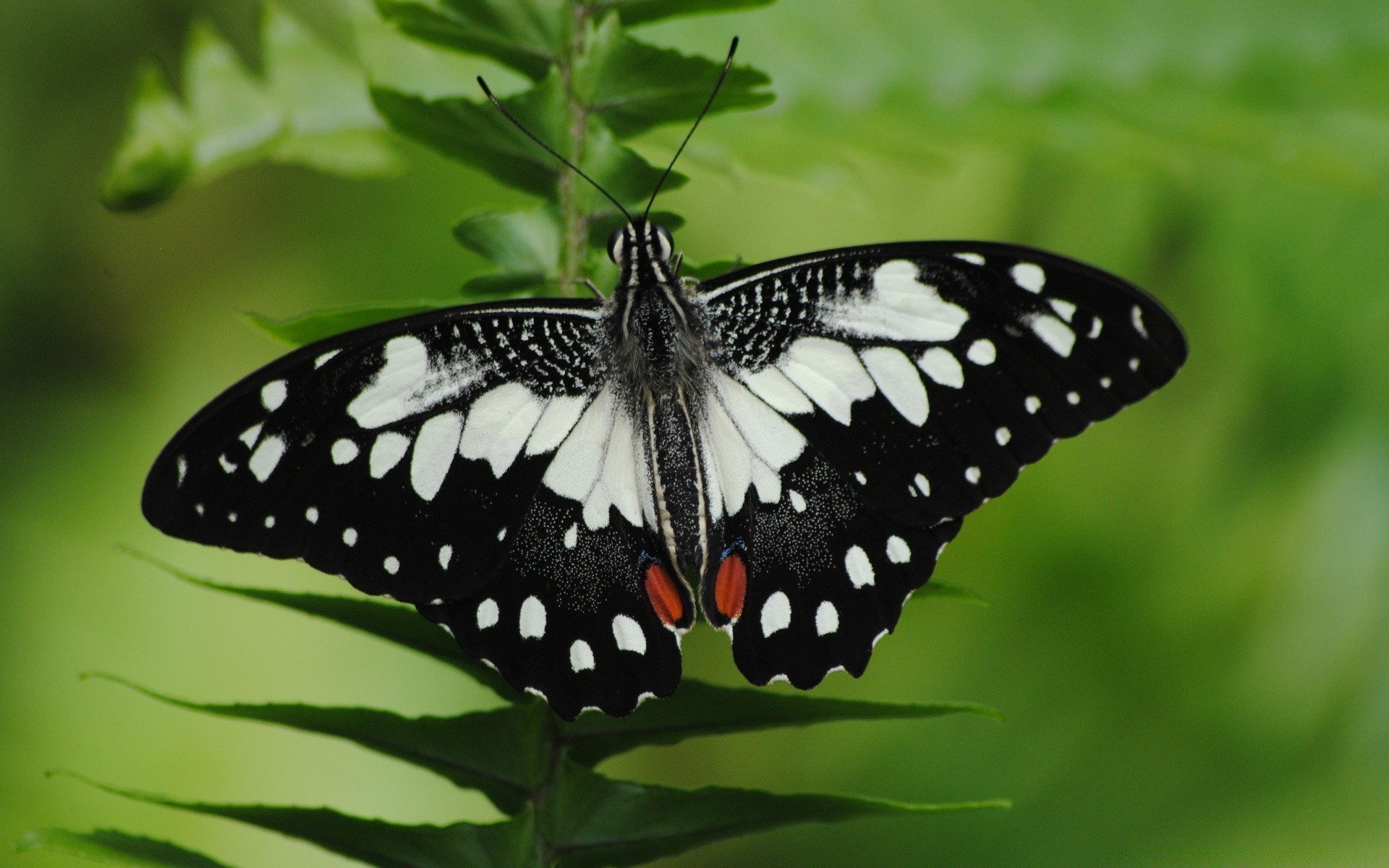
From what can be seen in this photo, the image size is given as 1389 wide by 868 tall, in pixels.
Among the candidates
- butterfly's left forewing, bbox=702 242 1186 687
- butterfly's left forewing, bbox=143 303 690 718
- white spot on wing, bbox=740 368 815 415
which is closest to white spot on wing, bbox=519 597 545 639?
butterfly's left forewing, bbox=143 303 690 718

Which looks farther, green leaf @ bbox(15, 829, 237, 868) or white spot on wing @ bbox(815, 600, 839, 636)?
white spot on wing @ bbox(815, 600, 839, 636)

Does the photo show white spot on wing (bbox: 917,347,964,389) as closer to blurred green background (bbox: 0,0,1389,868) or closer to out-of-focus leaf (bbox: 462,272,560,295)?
out-of-focus leaf (bbox: 462,272,560,295)

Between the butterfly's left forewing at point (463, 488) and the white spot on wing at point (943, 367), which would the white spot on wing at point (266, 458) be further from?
the white spot on wing at point (943, 367)

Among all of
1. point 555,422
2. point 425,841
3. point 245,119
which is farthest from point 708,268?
point 245,119

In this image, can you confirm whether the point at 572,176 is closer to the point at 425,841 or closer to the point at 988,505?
the point at 425,841

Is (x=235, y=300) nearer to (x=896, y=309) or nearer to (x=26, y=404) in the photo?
(x=26, y=404)

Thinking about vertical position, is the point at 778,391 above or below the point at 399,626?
above

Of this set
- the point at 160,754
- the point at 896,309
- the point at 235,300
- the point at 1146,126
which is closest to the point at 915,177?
the point at 1146,126
